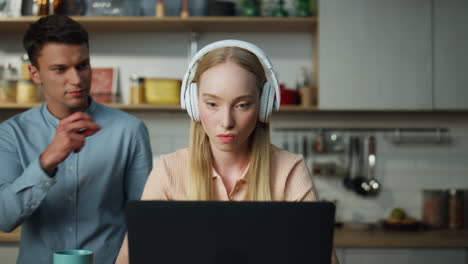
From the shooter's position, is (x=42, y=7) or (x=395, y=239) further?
(x=42, y=7)

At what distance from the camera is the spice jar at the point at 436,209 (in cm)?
341

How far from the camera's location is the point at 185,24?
336 cm

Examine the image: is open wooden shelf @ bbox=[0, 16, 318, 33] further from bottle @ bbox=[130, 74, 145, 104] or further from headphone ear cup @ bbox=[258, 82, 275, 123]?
headphone ear cup @ bbox=[258, 82, 275, 123]

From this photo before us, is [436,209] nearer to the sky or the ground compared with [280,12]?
nearer to the ground

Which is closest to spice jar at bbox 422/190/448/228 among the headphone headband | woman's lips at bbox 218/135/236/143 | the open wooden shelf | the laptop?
the open wooden shelf

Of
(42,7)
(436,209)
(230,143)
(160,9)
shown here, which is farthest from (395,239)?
(42,7)

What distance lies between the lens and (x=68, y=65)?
172cm

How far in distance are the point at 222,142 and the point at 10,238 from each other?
2.08 meters

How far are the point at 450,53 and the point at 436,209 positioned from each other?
895 millimetres

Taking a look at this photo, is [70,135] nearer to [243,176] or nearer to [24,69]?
[243,176]

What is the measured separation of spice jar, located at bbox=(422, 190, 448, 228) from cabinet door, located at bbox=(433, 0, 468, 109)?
20.9 inches

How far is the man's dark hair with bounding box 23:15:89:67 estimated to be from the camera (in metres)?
1.72

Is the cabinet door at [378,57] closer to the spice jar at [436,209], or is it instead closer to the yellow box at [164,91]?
the spice jar at [436,209]

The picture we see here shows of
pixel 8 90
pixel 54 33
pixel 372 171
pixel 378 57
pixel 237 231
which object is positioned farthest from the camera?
pixel 372 171
